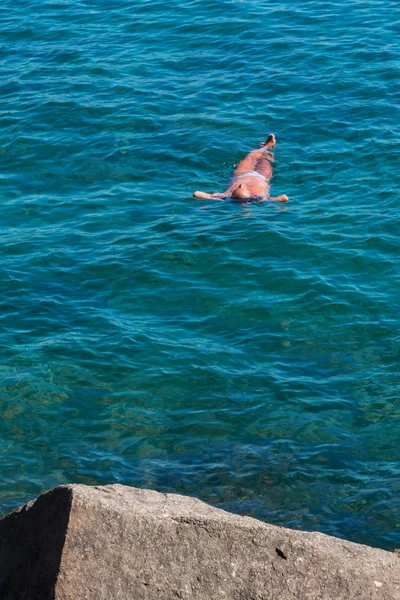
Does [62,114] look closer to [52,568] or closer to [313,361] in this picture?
[313,361]

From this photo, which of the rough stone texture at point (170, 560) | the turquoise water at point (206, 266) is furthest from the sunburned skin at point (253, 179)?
the rough stone texture at point (170, 560)

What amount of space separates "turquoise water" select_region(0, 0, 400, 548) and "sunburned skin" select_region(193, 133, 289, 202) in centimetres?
25

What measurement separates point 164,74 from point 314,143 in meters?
5.10

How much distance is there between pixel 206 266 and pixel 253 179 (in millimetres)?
2874

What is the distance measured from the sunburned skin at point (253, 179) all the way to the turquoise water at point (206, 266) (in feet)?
0.81

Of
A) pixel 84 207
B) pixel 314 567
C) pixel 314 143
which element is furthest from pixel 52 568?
pixel 314 143

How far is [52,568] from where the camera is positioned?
649 centimetres

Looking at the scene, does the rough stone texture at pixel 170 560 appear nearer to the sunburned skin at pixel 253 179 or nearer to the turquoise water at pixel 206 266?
the turquoise water at pixel 206 266

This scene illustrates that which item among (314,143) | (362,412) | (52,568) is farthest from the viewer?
(314,143)

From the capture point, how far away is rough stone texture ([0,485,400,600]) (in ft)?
21.2

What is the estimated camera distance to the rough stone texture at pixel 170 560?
648 cm

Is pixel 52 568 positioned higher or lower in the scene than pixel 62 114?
higher

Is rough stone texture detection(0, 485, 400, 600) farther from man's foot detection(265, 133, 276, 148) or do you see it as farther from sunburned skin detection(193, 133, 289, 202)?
man's foot detection(265, 133, 276, 148)

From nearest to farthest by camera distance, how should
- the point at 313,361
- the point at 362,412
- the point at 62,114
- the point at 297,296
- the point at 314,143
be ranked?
1. the point at 362,412
2. the point at 313,361
3. the point at 297,296
4. the point at 314,143
5. the point at 62,114
